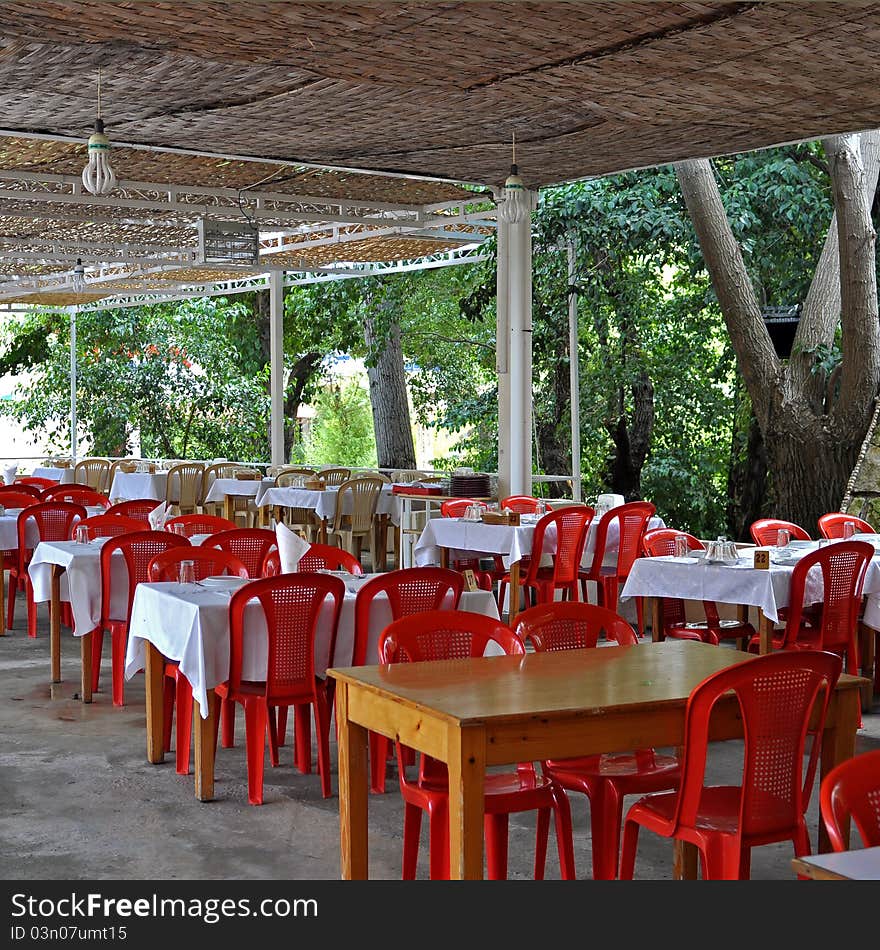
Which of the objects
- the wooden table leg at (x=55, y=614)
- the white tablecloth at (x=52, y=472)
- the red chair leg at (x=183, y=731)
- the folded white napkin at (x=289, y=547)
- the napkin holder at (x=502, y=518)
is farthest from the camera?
the white tablecloth at (x=52, y=472)

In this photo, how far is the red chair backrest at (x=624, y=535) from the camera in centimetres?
888

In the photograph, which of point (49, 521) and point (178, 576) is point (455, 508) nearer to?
point (49, 521)

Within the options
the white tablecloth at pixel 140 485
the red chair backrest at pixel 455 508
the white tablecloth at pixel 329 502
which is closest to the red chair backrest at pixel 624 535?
the red chair backrest at pixel 455 508

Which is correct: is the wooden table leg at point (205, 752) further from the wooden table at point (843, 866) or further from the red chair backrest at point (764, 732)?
the wooden table at point (843, 866)

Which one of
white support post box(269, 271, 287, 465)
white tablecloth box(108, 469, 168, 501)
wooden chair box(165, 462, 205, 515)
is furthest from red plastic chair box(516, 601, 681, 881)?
white support post box(269, 271, 287, 465)

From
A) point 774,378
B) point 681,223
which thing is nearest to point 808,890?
point 774,378

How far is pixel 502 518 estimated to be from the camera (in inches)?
364

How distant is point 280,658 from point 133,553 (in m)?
1.94

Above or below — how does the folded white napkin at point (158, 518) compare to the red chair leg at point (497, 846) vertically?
above

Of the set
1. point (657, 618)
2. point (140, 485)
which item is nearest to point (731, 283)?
point (657, 618)

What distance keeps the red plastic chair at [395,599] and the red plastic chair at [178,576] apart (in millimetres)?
730

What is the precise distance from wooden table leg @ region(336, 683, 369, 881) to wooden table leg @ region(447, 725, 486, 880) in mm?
575

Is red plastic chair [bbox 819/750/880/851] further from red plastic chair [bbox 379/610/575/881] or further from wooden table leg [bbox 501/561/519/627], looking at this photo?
wooden table leg [bbox 501/561/519/627]

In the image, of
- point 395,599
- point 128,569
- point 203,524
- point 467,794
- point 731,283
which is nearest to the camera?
point 467,794
